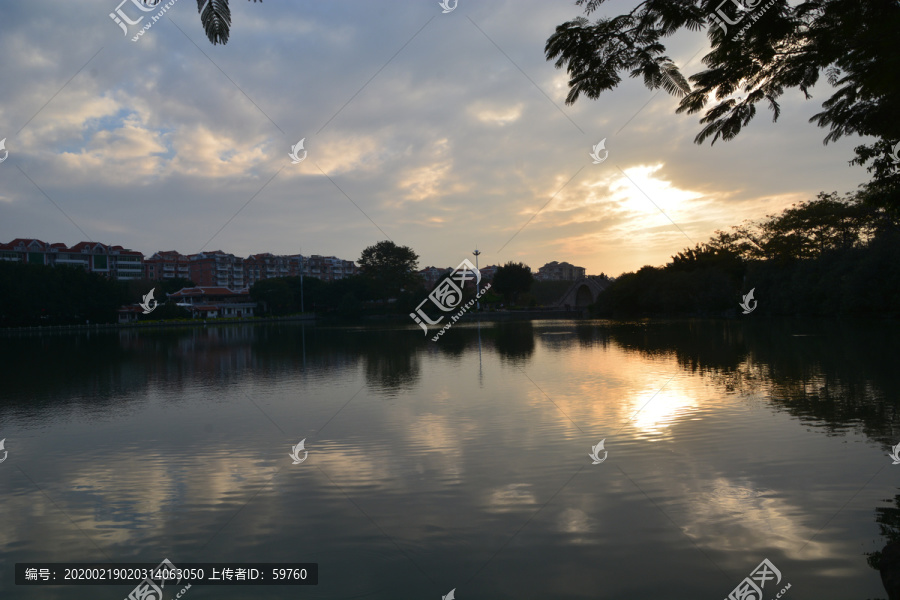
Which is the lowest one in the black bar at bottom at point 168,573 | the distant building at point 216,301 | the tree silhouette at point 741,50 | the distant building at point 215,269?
the black bar at bottom at point 168,573

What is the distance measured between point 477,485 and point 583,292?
89913 millimetres

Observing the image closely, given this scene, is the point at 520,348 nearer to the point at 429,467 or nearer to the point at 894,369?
the point at 894,369

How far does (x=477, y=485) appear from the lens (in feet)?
21.8

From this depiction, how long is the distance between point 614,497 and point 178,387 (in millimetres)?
12974

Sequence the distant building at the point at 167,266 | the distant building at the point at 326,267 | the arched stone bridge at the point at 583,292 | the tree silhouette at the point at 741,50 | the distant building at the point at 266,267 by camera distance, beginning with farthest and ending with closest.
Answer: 1. the distant building at the point at 326,267
2. the distant building at the point at 266,267
3. the distant building at the point at 167,266
4. the arched stone bridge at the point at 583,292
5. the tree silhouette at the point at 741,50

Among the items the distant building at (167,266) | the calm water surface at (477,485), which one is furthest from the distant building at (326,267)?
the calm water surface at (477,485)

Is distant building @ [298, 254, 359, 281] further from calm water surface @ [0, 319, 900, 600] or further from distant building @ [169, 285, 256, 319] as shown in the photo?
calm water surface @ [0, 319, 900, 600]

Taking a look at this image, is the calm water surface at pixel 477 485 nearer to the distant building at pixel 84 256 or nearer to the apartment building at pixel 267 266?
the distant building at pixel 84 256

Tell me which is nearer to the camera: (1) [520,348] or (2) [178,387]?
(2) [178,387]

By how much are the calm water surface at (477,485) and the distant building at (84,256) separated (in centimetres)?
9293

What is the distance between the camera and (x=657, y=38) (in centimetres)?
450

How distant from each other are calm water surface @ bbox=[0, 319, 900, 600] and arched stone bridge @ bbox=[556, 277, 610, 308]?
7219 cm

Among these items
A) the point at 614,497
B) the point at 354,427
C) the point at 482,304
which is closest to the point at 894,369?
the point at 614,497

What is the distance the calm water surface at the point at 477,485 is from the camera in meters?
4.66
